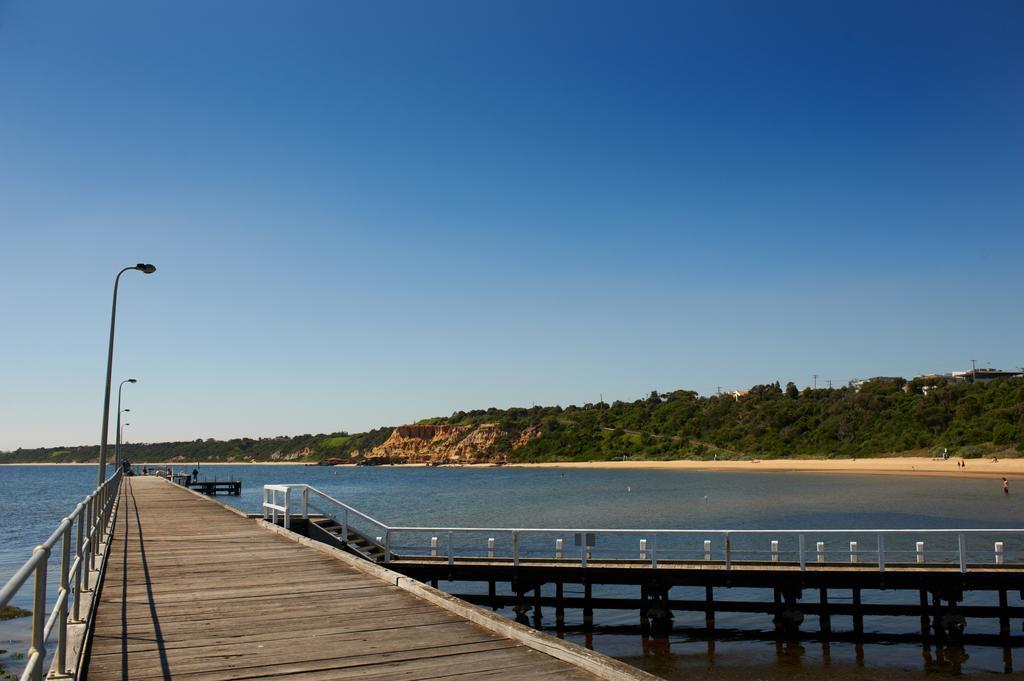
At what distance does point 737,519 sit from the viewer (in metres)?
48.2

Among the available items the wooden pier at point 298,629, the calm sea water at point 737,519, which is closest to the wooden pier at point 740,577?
the calm sea water at point 737,519

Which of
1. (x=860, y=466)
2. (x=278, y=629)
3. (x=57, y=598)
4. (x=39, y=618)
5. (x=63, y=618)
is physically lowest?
(x=860, y=466)

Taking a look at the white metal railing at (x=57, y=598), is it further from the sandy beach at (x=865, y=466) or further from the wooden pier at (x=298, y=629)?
the sandy beach at (x=865, y=466)

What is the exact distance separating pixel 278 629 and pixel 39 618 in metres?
4.00

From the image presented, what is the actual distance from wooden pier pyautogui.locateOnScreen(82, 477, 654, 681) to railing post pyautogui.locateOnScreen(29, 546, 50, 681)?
84.9 inches

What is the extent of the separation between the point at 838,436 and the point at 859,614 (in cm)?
11131

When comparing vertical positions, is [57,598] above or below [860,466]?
above

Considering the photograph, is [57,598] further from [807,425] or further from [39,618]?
[807,425]

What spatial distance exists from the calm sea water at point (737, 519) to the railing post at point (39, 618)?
14194mm

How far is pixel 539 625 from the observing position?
21328 millimetres

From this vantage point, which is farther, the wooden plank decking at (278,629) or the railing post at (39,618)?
the wooden plank decking at (278,629)

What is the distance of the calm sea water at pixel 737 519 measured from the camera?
17703mm

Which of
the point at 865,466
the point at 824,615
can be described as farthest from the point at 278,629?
the point at 865,466

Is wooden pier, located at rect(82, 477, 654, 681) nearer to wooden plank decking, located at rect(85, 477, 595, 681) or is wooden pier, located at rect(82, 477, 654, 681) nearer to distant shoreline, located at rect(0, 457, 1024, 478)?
wooden plank decking, located at rect(85, 477, 595, 681)
